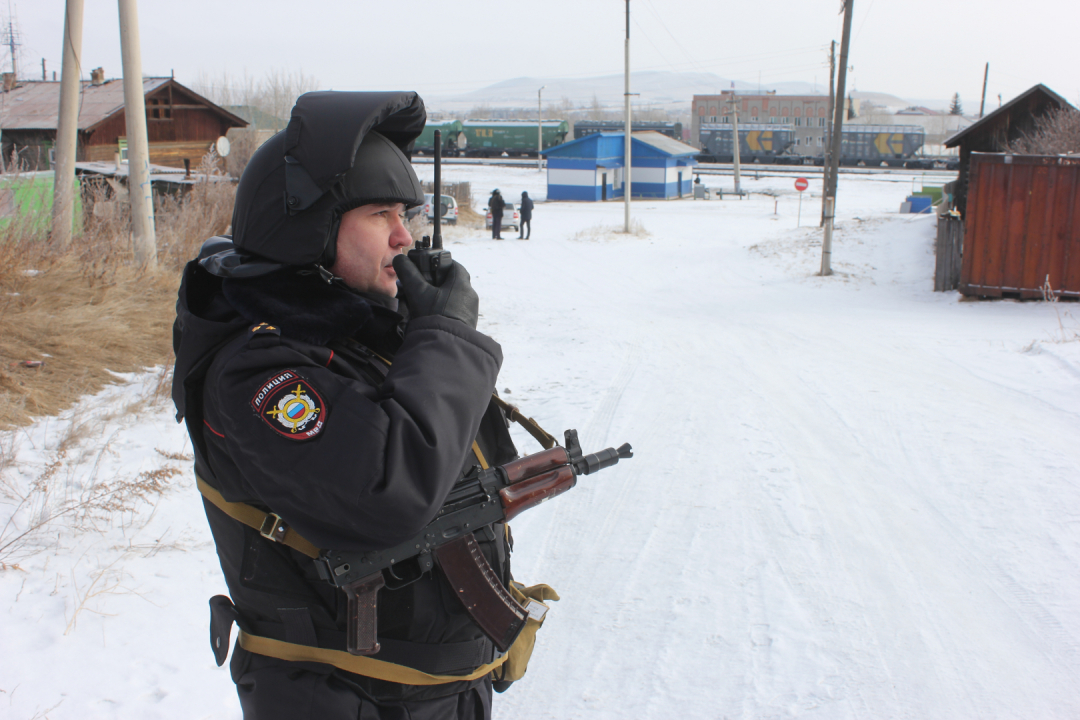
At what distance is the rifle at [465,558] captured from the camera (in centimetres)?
148

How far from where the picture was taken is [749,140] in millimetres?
59906

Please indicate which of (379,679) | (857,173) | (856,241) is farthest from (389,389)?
(857,173)

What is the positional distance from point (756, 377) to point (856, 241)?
12740 mm

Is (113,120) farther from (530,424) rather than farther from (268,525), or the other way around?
(268,525)

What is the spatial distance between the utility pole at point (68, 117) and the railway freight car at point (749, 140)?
5523cm

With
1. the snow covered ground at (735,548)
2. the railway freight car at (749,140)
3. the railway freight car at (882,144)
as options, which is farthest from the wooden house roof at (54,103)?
the railway freight car at (882,144)

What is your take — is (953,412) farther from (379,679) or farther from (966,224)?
(966,224)

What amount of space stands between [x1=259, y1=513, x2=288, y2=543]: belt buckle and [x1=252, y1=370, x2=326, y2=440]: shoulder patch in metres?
0.25

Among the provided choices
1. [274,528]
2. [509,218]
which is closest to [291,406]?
[274,528]

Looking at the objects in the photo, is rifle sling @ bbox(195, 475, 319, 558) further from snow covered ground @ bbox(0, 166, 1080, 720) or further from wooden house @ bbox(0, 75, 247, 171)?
wooden house @ bbox(0, 75, 247, 171)

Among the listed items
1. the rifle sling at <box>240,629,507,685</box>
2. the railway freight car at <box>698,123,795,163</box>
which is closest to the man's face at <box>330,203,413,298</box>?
the rifle sling at <box>240,629,507,685</box>

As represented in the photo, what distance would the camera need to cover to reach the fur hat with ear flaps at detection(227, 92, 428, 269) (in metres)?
1.51

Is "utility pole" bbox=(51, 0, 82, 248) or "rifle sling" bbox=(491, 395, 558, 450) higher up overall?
"utility pole" bbox=(51, 0, 82, 248)

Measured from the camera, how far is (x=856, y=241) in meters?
18.8
